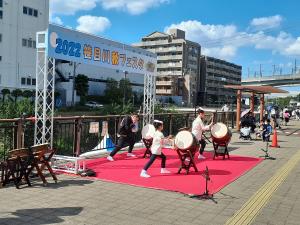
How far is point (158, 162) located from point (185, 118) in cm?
964

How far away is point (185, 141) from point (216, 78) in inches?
5303

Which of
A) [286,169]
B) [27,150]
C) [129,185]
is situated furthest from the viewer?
[286,169]

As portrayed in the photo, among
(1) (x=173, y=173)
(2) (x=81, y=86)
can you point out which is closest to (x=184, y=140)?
(1) (x=173, y=173)

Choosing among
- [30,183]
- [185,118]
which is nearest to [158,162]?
[30,183]

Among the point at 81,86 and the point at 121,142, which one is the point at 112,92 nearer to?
the point at 81,86

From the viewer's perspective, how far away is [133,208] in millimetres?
7098

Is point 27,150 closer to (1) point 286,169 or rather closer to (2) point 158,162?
(2) point 158,162

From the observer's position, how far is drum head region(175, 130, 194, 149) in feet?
→ 34.5

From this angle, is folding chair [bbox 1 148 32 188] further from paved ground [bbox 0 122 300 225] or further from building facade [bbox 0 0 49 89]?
building facade [bbox 0 0 49 89]

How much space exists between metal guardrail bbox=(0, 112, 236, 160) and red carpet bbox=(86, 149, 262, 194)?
141 centimetres

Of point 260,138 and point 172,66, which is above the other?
point 172,66

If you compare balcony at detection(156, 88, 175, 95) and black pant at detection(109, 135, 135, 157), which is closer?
black pant at detection(109, 135, 135, 157)

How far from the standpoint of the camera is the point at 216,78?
468ft

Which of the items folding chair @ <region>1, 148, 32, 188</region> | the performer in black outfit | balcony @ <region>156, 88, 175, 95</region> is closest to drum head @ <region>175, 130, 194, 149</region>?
the performer in black outfit
